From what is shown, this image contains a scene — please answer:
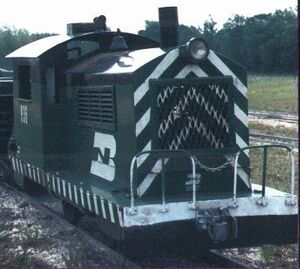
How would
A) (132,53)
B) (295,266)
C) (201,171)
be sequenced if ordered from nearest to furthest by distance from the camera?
(295,266) → (201,171) → (132,53)

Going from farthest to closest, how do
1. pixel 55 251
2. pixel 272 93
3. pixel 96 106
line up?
pixel 272 93 < pixel 96 106 < pixel 55 251

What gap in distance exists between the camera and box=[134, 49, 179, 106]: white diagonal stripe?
6.29 metres

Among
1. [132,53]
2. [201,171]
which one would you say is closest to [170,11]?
[132,53]

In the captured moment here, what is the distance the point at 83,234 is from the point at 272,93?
117 ft

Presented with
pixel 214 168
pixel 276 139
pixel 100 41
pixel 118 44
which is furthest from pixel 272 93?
pixel 214 168

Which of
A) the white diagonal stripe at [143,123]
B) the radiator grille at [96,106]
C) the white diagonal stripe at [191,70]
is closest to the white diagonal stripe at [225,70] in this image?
the white diagonal stripe at [191,70]

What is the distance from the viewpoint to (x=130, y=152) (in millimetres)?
6516

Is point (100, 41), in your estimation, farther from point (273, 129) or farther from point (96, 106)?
point (273, 129)

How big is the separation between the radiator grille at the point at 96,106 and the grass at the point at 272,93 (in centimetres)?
2234

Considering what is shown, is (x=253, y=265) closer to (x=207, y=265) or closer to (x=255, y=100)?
(x=207, y=265)

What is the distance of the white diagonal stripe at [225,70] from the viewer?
21.5 ft

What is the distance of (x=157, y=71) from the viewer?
633cm

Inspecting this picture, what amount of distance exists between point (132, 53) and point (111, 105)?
67 centimetres

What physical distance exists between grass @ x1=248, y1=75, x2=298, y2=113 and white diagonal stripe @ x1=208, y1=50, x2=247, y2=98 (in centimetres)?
2278
